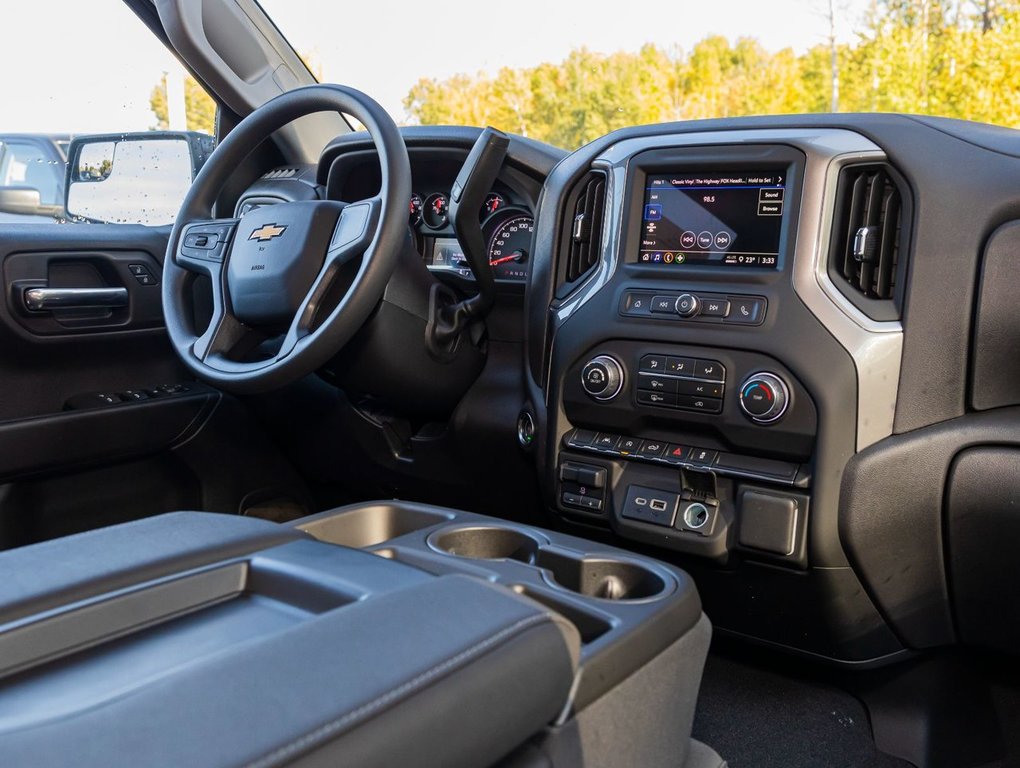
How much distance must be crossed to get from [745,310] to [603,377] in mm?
285

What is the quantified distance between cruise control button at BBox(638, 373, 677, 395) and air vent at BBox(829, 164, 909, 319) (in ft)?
1.05

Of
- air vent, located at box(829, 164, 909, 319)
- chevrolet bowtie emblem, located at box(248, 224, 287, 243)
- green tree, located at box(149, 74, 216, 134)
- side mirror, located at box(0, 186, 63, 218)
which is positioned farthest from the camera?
green tree, located at box(149, 74, 216, 134)

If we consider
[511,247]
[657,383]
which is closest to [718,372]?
[657,383]

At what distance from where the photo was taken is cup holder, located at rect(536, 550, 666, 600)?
1.24m

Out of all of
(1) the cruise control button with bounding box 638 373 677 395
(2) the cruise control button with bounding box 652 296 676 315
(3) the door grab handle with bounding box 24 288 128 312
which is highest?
(2) the cruise control button with bounding box 652 296 676 315

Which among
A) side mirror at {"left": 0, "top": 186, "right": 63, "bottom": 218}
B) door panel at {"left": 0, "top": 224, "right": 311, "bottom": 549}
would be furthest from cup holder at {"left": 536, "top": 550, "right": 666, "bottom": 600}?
side mirror at {"left": 0, "top": 186, "right": 63, "bottom": 218}

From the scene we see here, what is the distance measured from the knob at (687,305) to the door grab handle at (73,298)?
139 centimetres

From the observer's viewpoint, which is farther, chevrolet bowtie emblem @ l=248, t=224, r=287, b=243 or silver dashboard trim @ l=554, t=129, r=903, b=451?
chevrolet bowtie emblem @ l=248, t=224, r=287, b=243

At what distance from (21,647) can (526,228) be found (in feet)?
4.84

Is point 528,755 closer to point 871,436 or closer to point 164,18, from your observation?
point 871,436

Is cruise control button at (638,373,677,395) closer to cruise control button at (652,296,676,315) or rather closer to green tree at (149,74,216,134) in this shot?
cruise control button at (652,296,676,315)

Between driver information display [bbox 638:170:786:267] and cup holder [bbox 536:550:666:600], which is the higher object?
driver information display [bbox 638:170:786:267]

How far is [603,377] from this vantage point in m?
1.71

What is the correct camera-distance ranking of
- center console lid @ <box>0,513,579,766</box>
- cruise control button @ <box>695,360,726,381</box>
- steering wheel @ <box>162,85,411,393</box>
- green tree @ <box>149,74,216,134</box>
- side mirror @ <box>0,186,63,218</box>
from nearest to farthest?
center console lid @ <box>0,513,579,766</box>
cruise control button @ <box>695,360,726,381</box>
steering wheel @ <box>162,85,411,393</box>
side mirror @ <box>0,186,63,218</box>
green tree @ <box>149,74,216,134</box>
